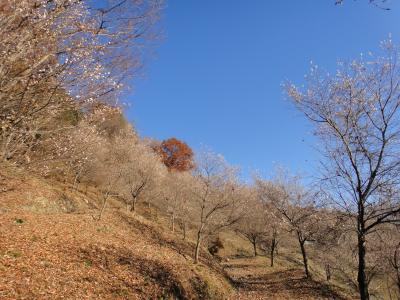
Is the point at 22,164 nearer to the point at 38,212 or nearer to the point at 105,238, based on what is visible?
the point at 105,238

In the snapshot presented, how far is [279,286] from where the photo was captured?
22.4 m

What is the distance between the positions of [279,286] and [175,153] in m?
51.6

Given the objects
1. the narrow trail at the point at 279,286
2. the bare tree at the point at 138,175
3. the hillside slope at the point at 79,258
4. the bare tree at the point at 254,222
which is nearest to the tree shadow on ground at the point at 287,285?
the narrow trail at the point at 279,286

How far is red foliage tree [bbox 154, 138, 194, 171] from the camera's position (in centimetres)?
6912

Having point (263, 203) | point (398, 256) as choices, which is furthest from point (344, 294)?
point (263, 203)

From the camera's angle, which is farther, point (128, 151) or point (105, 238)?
point (128, 151)

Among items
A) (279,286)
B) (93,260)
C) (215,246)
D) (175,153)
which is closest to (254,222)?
(215,246)

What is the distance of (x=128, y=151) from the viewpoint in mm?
39656

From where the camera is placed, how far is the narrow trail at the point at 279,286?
20.2 meters

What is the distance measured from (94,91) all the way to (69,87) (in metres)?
0.48

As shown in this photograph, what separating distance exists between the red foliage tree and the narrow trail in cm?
4171

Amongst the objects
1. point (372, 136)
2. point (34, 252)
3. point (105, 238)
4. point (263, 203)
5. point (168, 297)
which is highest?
point (263, 203)

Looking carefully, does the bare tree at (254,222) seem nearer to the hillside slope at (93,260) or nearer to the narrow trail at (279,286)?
the narrow trail at (279,286)

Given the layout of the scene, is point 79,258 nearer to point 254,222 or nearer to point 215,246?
point 215,246
